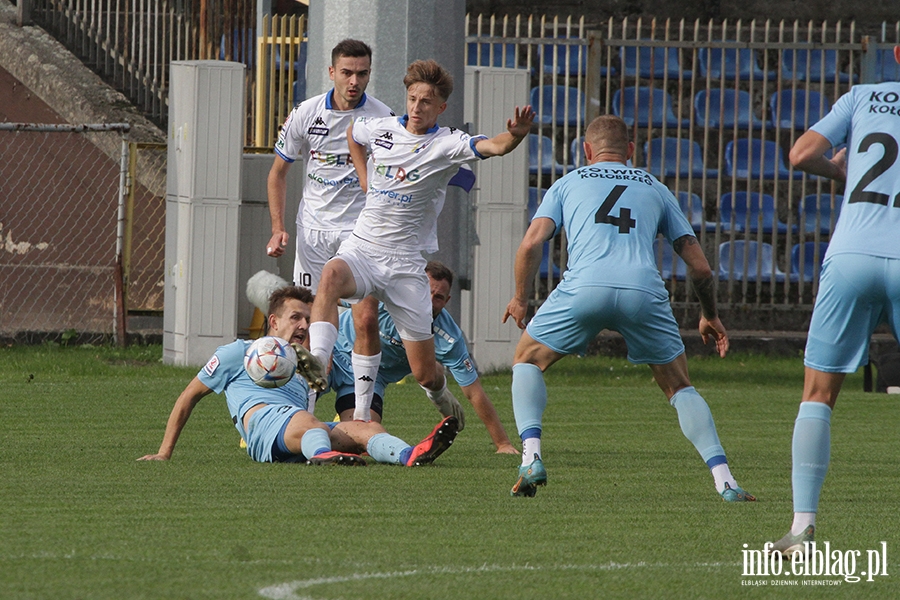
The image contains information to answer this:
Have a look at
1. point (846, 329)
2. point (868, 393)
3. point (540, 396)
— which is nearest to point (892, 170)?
point (846, 329)

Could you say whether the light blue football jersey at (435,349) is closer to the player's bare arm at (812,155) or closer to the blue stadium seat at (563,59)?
the player's bare arm at (812,155)

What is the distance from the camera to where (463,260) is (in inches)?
515

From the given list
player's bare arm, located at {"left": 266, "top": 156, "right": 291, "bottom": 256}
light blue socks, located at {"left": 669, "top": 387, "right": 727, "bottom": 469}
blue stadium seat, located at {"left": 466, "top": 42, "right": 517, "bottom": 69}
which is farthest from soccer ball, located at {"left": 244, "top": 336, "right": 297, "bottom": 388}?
blue stadium seat, located at {"left": 466, "top": 42, "right": 517, "bottom": 69}

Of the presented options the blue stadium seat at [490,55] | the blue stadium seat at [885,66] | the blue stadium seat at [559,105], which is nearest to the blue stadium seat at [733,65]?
Answer: the blue stadium seat at [885,66]

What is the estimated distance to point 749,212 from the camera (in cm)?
1543

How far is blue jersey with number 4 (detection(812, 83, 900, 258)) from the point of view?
15.4 ft

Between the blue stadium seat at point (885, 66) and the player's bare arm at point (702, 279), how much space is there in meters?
9.90

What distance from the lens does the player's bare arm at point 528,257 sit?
6105 millimetres

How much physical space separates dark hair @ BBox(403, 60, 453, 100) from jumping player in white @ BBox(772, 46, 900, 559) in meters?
2.85

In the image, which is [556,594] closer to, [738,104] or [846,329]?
[846,329]

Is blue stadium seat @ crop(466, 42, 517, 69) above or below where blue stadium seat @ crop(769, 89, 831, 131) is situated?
above

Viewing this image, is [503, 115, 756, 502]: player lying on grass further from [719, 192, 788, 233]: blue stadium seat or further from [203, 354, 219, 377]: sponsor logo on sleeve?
[719, 192, 788, 233]: blue stadium seat

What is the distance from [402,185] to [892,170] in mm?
3343

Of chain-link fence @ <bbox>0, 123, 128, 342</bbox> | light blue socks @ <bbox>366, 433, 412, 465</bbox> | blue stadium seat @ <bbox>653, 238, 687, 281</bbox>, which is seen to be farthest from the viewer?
blue stadium seat @ <bbox>653, 238, 687, 281</bbox>
